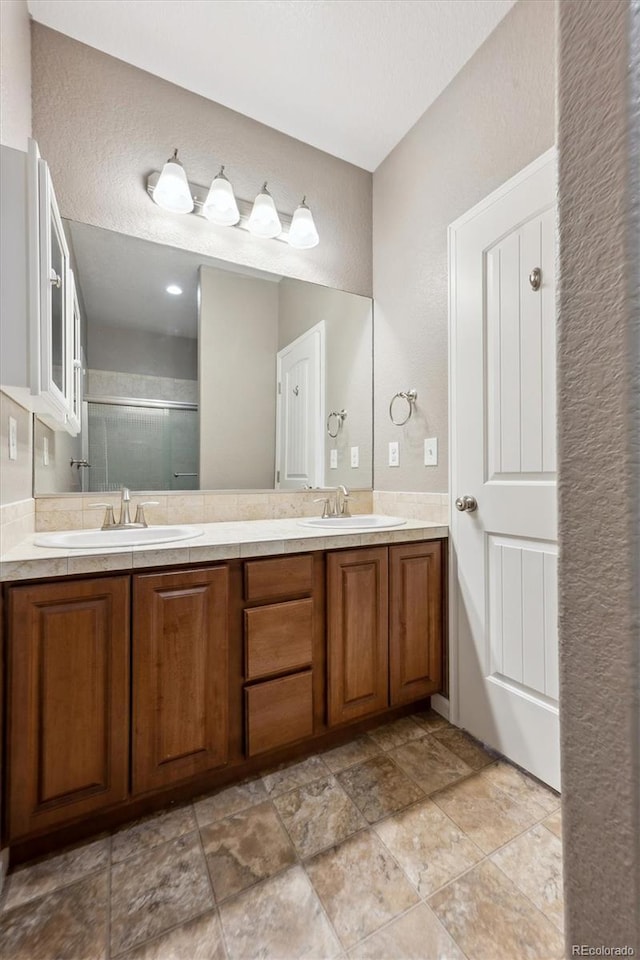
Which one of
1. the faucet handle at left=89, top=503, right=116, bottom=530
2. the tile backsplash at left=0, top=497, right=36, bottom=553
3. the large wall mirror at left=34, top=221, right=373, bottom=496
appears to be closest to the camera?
the tile backsplash at left=0, top=497, right=36, bottom=553

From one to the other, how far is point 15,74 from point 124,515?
4.84ft

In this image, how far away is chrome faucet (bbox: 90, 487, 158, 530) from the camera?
1623 mm

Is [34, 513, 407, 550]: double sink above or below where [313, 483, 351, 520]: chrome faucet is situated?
below

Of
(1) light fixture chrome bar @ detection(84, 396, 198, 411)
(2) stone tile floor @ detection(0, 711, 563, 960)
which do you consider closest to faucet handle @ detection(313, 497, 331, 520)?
(1) light fixture chrome bar @ detection(84, 396, 198, 411)

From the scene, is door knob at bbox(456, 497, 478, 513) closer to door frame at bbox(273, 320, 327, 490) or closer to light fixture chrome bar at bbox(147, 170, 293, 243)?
door frame at bbox(273, 320, 327, 490)

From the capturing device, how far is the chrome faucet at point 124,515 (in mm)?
1623

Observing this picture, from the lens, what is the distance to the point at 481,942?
921 mm

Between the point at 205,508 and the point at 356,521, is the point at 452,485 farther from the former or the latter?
the point at 205,508

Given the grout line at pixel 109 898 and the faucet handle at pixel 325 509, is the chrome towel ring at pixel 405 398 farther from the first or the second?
the grout line at pixel 109 898

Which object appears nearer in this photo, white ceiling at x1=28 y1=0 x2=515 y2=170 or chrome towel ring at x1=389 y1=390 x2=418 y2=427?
white ceiling at x1=28 y1=0 x2=515 y2=170

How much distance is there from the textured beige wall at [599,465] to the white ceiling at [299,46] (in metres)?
1.78

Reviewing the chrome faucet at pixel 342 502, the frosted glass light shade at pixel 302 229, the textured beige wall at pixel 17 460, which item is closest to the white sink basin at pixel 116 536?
the textured beige wall at pixel 17 460

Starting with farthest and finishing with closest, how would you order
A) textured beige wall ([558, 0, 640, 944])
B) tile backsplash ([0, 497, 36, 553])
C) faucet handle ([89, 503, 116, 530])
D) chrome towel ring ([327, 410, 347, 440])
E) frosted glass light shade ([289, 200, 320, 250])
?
chrome towel ring ([327, 410, 347, 440]) < frosted glass light shade ([289, 200, 320, 250]) < faucet handle ([89, 503, 116, 530]) < tile backsplash ([0, 497, 36, 553]) < textured beige wall ([558, 0, 640, 944])

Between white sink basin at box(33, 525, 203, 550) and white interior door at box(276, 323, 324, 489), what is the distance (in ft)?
2.13
